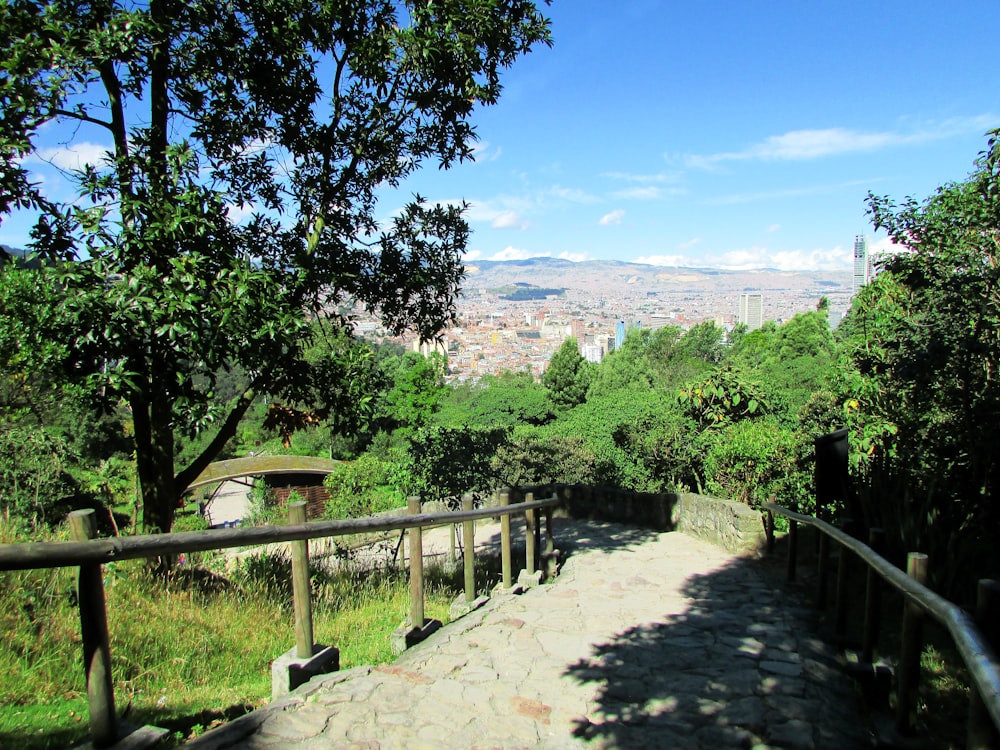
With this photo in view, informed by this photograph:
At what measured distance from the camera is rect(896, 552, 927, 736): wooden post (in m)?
3.02

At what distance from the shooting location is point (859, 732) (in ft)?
11.0

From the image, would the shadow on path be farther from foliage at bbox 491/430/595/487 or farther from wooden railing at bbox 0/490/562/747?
foliage at bbox 491/430/595/487

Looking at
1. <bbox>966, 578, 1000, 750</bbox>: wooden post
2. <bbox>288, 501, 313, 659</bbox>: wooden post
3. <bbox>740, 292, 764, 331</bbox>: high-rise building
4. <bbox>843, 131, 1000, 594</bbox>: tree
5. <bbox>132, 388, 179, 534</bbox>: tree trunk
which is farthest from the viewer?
<bbox>740, 292, 764, 331</bbox>: high-rise building

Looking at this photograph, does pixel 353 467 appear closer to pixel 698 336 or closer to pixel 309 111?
pixel 309 111

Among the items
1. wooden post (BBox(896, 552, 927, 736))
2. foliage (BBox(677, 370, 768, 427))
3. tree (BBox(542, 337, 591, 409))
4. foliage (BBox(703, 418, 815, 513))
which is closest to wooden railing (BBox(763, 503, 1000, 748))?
wooden post (BBox(896, 552, 927, 736))

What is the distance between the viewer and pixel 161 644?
3.78 metres

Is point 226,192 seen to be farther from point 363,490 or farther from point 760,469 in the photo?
point 363,490

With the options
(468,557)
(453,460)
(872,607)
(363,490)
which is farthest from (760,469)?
(363,490)

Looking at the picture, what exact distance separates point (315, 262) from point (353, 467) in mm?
16758

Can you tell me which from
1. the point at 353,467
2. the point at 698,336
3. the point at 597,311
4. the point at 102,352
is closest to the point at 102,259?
the point at 102,352

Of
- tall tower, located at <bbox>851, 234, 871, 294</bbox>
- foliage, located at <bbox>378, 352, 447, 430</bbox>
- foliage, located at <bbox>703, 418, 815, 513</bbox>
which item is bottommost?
foliage, located at <bbox>378, 352, 447, 430</bbox>

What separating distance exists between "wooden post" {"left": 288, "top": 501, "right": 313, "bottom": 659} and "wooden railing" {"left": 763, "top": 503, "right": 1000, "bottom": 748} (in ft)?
9.14

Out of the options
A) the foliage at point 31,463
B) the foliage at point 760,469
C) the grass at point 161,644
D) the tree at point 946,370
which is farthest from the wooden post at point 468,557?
the foliage at point 31,463

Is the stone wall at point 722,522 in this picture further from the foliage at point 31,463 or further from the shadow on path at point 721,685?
the foliage at point 31,463
